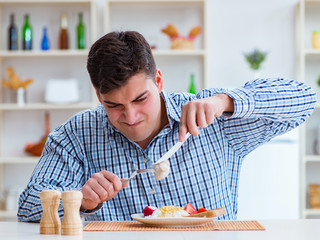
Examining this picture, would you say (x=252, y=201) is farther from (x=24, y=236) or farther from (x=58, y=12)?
(x=24, y=236)

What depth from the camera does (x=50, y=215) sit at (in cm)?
143

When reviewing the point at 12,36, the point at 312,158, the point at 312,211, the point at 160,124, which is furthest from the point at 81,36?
the point at 160,124

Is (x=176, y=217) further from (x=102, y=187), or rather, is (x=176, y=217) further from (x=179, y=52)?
(x=179, y=52)

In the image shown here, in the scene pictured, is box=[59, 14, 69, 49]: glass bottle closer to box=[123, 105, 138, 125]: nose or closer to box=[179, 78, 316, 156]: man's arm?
box=[179, 78, 316, 156]: man's arm

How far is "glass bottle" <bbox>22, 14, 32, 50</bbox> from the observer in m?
4.54

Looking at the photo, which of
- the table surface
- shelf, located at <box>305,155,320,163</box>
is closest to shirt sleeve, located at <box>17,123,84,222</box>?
the table surface

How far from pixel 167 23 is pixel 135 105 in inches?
120

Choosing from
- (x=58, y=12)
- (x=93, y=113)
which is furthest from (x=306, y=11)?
(x=93, y=113)

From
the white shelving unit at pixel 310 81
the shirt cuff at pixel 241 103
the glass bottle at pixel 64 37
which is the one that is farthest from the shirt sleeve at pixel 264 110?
the glass bottle at pixel 64 37

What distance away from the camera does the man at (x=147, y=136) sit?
1719mm

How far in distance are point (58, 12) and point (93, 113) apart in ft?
9.47

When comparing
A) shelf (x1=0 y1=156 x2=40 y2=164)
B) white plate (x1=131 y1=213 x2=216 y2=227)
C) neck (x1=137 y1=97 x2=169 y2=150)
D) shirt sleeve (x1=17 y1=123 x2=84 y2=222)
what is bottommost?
shelf (x1=0 y1=156 x2=40 y2=164)

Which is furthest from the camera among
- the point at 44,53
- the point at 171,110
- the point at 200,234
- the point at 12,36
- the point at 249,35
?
the point at 249,35

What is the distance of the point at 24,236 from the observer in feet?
4.60
